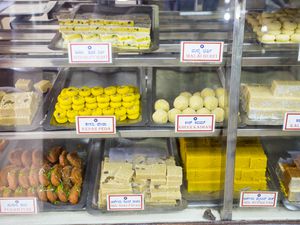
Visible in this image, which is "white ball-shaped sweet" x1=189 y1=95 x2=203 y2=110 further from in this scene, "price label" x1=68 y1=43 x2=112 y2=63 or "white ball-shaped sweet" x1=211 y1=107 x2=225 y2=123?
"price label" x1=68 y1=43 x2=112 y2=63

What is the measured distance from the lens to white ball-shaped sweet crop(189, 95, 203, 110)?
190 centimetres

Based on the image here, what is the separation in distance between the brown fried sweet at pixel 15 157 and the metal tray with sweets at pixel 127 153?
0.38 m

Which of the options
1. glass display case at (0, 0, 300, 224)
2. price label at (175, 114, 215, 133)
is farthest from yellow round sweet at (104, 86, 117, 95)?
price label at (175, 114, 215, 133)

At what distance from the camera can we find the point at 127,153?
213cm

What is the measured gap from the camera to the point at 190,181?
2043mm

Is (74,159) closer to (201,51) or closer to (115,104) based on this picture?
(115,104)

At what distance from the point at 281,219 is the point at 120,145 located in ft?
2.92

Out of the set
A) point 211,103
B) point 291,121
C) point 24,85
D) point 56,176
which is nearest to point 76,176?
point 56,176

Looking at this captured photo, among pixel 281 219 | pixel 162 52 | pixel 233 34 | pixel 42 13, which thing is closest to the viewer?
pixel 233 34

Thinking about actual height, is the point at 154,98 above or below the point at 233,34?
below

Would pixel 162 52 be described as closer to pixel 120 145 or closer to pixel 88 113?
pixel 88 113

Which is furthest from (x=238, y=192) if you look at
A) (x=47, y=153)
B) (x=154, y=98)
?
(x=47, y=153)

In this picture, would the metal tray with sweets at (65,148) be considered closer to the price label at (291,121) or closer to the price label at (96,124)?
the price label at (96,124)

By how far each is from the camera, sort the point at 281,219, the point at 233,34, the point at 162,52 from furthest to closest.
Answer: the point at 281,219
the point at 162,52
the point at 233,34
